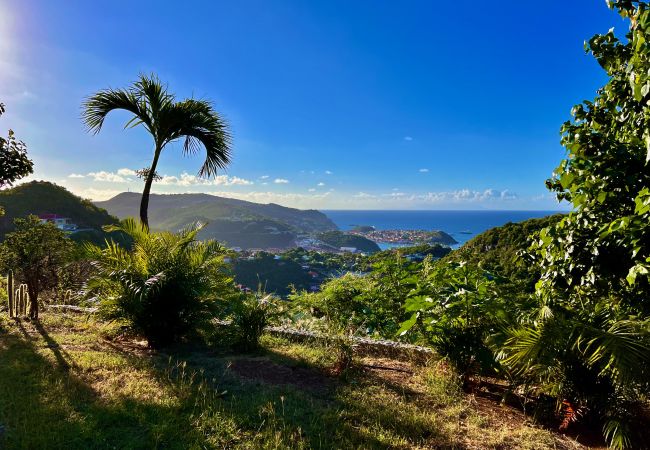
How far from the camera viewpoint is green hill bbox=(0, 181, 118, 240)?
120 ft

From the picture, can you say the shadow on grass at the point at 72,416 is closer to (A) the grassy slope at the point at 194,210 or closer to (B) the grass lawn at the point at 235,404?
(B) the grass lawn at the point at 235,404

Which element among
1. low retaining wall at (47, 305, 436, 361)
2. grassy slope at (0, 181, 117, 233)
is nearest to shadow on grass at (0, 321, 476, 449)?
low retaining wall at (47, 305, 436, 361)

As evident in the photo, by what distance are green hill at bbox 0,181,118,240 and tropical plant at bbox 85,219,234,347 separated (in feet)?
120

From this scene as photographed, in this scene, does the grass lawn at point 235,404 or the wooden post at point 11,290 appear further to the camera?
the wooden post at point 11,290

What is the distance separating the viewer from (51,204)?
39438 mm

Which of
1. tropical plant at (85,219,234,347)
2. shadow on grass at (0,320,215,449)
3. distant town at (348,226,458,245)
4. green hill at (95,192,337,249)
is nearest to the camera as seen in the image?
shadow on grass at (0,320,215,449)

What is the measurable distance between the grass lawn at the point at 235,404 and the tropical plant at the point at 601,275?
450 millimetres

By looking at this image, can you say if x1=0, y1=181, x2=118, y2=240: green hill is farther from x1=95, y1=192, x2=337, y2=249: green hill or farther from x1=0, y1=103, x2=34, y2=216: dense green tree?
x1=0, y1=103, x2=34, y2=216: dense green tree

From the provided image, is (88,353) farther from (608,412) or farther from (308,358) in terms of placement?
(608,412)

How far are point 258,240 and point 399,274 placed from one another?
78.5 m

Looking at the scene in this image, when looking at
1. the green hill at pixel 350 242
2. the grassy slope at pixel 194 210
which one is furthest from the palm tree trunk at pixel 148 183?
the grassy slope at pixel 194 210

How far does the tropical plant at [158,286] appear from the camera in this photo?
4.21 m

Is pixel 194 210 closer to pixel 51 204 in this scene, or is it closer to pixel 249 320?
pixel 51 204

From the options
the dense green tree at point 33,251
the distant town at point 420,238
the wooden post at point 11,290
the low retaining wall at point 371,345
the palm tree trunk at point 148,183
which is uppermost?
the palm tree trunk at point 148,183
